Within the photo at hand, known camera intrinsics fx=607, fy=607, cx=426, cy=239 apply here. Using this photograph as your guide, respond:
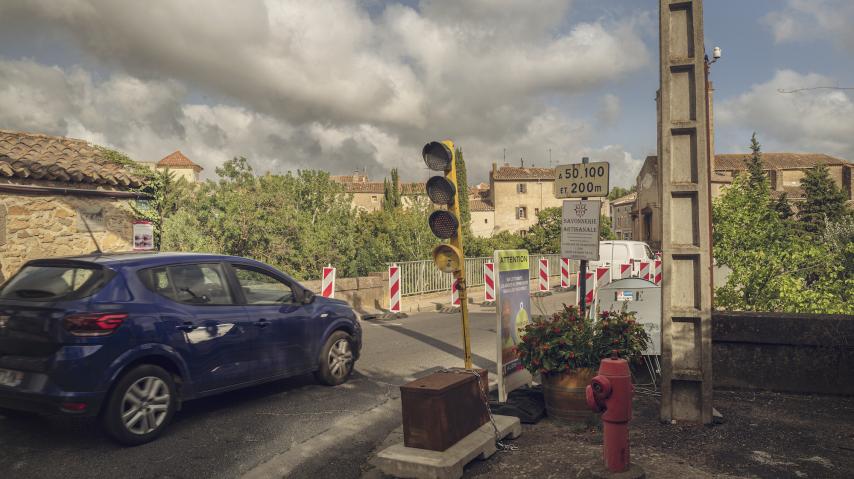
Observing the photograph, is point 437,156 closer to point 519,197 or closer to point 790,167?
point 519,197

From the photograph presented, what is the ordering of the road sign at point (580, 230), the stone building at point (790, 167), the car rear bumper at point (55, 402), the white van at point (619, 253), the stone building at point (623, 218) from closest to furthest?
the car rear bumper at point (55, 402), the road sign at point (580, 230), the white van at point (619, 253), the stone building at point (623, 218), the stone building at point (790, 167)

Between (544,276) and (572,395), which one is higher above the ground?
(544,276)

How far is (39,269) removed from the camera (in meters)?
5.71

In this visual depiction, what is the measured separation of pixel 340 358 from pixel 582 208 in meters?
3.80

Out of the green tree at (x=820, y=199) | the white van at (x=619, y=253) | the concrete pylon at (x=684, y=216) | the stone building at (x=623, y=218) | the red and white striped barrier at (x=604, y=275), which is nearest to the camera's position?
the concrete pylon at (x=684, y=216)

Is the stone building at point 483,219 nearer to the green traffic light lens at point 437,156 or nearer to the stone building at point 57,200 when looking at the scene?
the stone building at point 57,200

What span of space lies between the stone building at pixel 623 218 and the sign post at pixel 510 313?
54951mm

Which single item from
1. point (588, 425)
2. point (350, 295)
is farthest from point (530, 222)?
point (588, 425)

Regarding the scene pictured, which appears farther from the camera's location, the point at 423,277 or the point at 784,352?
the point at 423,277

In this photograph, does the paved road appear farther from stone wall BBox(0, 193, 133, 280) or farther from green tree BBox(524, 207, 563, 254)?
green tree BBox(524, 207, 563, 254)

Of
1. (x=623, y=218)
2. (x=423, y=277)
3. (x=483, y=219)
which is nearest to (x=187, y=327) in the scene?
(x=423, y=277)

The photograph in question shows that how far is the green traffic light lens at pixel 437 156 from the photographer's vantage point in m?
6.35

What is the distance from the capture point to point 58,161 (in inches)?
536

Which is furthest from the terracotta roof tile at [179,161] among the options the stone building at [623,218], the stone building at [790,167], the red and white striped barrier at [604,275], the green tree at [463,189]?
the red and white striped barrier at [604,275]
